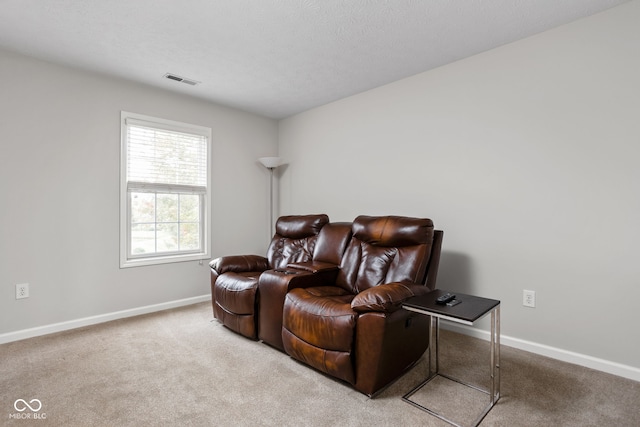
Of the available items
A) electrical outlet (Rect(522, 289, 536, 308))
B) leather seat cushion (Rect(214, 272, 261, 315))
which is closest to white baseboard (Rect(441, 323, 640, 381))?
electrical outlet (Rect(522, 289, 536, 308))

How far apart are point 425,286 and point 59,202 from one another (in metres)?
3.25

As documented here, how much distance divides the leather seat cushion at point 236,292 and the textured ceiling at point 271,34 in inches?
76.4

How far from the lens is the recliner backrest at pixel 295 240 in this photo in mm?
3297

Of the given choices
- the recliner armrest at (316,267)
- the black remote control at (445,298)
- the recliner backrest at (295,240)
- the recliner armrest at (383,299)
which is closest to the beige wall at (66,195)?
the recliner backrest at (295,240)

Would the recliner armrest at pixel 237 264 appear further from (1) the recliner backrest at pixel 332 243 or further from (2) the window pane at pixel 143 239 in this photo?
(2) the window pane at pixel 143 239

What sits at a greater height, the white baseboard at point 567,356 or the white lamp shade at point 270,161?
the white lamp shade at point 270,161


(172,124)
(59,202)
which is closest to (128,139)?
(172,124)

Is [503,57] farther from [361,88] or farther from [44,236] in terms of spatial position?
[44,236]

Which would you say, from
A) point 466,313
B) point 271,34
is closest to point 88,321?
point 271,34

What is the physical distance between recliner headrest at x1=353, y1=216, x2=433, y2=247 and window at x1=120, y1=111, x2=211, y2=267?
2.13 meters

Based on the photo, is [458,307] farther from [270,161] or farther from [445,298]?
[270,161]

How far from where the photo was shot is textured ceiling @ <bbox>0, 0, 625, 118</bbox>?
216cm

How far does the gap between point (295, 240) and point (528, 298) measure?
212cm

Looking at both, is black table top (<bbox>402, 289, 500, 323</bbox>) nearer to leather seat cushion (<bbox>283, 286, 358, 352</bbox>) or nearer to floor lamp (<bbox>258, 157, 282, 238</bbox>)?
leather seat cushion (<bbox>283, 286, 358, 352</bbox>)
